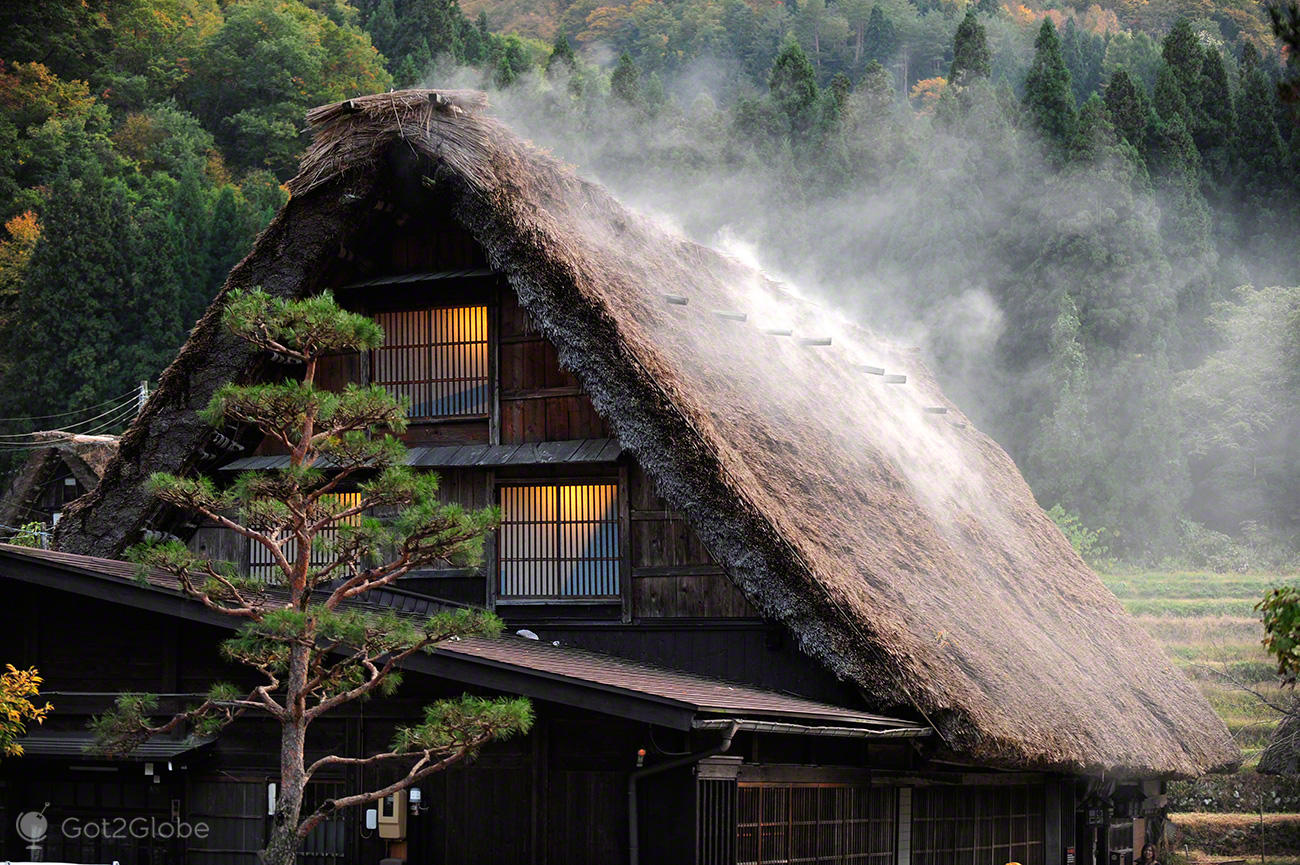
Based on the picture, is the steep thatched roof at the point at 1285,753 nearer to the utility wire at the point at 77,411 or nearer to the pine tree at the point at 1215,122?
the utility wire at the point at 77,411

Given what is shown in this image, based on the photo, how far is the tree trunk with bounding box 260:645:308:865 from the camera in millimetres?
9781

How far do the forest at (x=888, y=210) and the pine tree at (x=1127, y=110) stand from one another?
0.11 m

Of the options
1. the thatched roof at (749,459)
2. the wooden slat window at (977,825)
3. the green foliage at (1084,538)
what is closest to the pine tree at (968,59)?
the green foliage at (1084,538)

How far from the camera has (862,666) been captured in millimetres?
12047

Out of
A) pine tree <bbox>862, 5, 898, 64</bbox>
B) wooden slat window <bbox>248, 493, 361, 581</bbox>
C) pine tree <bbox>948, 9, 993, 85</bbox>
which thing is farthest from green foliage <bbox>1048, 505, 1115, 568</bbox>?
pine tree <bbox>862, 5, 898, 64</bbox>

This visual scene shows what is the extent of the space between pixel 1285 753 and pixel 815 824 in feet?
44.0

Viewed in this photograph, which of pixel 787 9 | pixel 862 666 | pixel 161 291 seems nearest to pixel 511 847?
pixel 862 666

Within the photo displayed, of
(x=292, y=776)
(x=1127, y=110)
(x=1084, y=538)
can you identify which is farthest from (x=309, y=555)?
(x=1127, y=110)

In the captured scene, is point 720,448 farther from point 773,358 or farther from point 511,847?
point 773,358

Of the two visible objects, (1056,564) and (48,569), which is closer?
(48,569)

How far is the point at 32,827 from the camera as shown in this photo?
42.5 feet

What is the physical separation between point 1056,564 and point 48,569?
45.6 ft

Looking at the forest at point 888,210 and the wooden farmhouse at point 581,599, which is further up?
the forest at point 888,210

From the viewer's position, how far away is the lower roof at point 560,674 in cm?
1020
